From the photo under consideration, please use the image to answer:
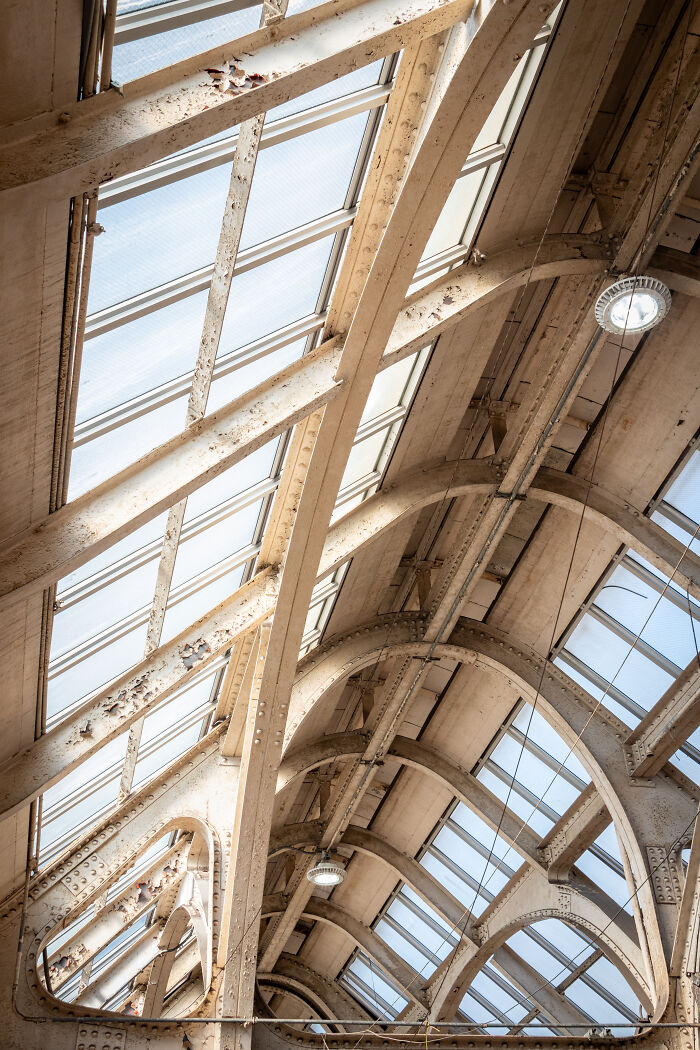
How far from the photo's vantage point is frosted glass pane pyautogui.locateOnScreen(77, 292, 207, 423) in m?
7.51

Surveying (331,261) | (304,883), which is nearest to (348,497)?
(331,261)

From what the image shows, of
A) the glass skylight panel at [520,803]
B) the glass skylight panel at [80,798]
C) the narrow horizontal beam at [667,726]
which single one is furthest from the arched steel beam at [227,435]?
the glass skylight panel at [520,803]

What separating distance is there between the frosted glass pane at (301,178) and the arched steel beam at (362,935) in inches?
973

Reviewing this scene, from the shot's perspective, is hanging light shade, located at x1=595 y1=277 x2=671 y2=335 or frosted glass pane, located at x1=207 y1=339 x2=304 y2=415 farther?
hanging light shade, located at x1=595 y1=277 x2=671 y2=335

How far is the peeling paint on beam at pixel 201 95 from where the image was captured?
5301 mm

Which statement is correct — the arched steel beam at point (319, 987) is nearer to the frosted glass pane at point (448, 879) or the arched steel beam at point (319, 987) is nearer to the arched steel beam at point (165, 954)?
the frosted glass pane at point (448, 879)

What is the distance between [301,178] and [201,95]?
2173 millimetres

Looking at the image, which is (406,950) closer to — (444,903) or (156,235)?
(444,903)

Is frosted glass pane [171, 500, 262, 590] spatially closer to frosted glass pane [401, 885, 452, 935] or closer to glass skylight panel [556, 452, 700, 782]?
glass skylight panel [556, 452, 700, 782]

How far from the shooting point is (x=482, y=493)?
50.9 ft

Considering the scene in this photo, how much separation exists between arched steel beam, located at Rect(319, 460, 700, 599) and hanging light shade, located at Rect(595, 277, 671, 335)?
4835mm

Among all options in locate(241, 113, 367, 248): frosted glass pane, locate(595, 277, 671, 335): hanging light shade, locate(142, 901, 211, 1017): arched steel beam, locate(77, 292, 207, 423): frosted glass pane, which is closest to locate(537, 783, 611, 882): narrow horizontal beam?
locate(142, 901, 211, 1017): arched steel beam

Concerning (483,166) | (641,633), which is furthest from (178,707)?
(483,166)

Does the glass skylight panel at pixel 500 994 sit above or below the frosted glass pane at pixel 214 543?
above
